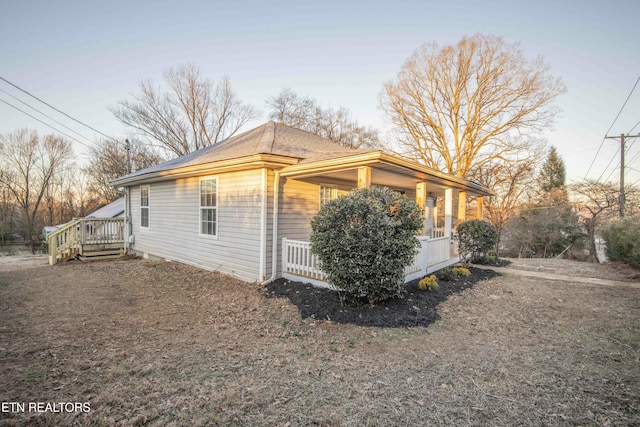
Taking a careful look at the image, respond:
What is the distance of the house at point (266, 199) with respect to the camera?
6242 millimetres

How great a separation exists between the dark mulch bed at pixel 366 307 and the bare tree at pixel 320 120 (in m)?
19.3

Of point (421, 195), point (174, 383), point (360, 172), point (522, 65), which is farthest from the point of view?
point (522, 65)

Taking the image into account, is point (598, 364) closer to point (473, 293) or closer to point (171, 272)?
point (473, 293)

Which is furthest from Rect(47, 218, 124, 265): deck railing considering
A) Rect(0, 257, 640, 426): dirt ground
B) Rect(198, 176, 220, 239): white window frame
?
Rect(198, 176, 220, 239): white window frame

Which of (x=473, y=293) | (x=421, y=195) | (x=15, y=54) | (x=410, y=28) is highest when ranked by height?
(x=410, y=28)

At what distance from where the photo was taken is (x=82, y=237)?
10.7m

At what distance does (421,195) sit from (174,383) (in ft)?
22.0

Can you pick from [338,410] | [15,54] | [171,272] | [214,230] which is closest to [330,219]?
[338,410]

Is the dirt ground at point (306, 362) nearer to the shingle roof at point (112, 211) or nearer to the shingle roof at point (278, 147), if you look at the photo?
the shingle roof at point (278, 147)

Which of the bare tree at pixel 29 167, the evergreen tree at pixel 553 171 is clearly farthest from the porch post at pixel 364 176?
the bare tree at pixel 29 167

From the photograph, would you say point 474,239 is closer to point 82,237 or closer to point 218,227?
point 218,227

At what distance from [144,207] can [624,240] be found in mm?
16855

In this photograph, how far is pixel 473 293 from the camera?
6.16m

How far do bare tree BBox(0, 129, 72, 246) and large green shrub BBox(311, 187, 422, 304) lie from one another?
26.6 m
